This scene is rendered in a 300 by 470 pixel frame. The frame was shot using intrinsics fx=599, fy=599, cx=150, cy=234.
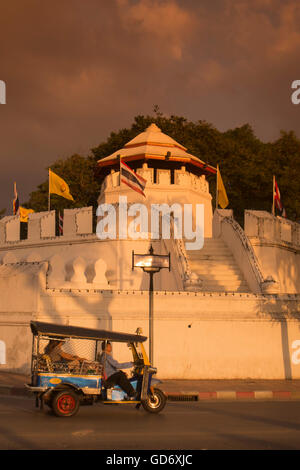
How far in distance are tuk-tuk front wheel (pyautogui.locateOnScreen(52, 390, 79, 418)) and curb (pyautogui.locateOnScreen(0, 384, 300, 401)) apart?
3.87m

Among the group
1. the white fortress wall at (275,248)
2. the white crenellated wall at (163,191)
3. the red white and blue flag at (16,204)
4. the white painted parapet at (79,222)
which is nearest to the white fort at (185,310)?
the white fortress wall at (275,248)

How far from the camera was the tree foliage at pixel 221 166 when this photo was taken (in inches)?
1688

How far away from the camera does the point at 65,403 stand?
1162 centimetres

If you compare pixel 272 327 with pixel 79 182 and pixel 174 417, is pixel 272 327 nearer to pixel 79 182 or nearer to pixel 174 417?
pixel 174 417

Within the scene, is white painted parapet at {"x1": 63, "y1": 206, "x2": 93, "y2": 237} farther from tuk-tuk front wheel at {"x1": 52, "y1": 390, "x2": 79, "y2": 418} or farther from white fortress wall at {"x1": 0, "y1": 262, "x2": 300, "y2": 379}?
tuk-tuk front wheel at {"x1": 52, "y1": 390, "x2": 79, "y2": 418}

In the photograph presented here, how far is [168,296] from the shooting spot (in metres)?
18.6

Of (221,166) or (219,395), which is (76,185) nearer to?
(221,166)

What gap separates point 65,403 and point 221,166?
3717cm

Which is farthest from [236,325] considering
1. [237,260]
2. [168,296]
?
[237,260]

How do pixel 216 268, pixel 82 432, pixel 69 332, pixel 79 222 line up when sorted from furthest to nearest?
pixel 79 222 → pixel 216 268 → pixel 69 332 → pixel 82 432

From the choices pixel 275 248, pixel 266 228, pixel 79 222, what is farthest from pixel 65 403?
pixel 266 228
